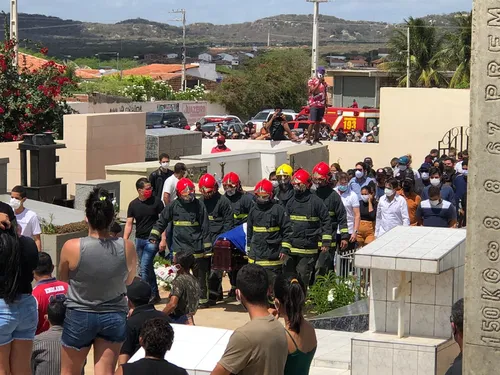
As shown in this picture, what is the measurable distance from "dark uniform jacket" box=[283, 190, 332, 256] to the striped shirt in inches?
223

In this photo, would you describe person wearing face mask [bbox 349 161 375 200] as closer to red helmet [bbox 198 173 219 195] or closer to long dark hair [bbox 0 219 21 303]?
red helmet [bbox 198 173 219 195]

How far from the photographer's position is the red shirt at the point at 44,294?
343 inches

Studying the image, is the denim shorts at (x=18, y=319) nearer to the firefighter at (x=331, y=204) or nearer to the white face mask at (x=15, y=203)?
the white face mask at (x=15, y=203)

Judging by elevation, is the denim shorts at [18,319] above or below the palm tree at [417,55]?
below

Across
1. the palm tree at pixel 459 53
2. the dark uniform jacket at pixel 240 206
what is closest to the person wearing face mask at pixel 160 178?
the dark uniform jacket at pixel 240 206

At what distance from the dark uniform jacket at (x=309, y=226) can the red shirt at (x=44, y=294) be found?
485cm

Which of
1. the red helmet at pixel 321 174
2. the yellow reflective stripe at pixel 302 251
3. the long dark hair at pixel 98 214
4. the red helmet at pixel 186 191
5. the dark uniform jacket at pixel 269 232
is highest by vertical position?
the long dark hair at pixel 98 214

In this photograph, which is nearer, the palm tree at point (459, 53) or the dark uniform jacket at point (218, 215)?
the dark uniform jacket at point (218, 215)

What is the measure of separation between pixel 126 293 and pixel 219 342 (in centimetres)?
106

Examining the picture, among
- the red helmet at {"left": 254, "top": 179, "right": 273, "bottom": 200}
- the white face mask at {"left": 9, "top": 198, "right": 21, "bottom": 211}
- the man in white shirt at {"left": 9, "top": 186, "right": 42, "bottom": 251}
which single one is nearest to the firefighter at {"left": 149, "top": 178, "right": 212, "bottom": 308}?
the red helmet at {"left": 254, "top": 179, "right": 273, "bottom": 200}

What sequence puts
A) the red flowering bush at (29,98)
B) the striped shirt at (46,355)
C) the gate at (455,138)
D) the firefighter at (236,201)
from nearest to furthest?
the striped shirt at (46,355)
the firefighter at (236,201)
the red flowering bush at (29,98)
the gate at (455,138)

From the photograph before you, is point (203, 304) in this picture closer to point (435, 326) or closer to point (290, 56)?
point (435, 326)

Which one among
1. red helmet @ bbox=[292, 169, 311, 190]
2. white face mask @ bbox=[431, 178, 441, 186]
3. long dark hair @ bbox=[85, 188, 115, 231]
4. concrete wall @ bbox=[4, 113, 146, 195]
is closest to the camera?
long dark hair @ bbox=[85, 188, 115, 231]

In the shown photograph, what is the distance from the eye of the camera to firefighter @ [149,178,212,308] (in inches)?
529
